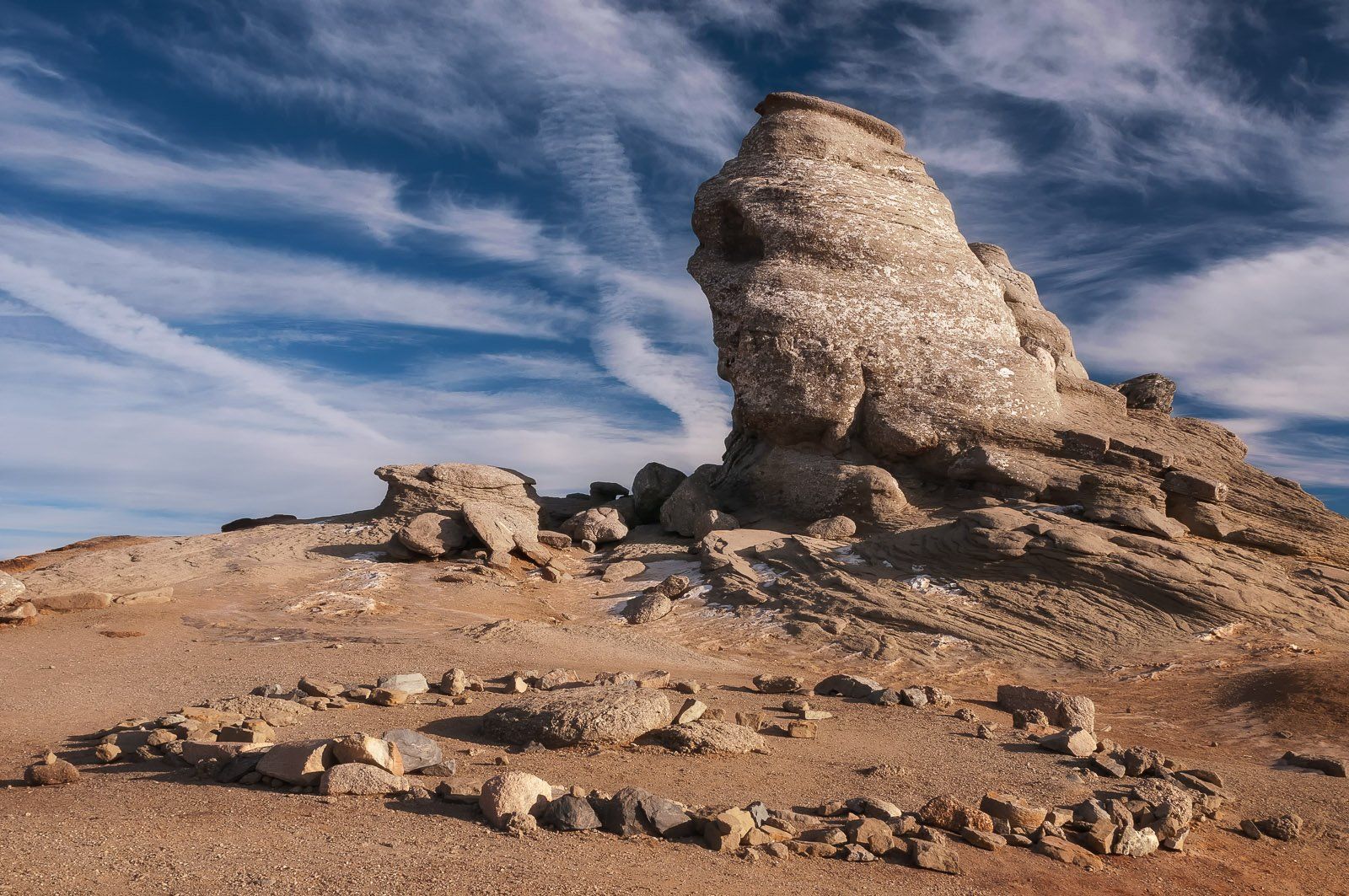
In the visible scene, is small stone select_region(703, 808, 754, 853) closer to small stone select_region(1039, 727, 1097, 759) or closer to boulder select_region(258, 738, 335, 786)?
boulder select_region(258, 738, 335, 786)

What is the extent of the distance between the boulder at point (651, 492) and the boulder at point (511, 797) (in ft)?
47.1

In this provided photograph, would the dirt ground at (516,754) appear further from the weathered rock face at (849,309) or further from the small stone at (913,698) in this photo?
the weathered rock face at (849,309)

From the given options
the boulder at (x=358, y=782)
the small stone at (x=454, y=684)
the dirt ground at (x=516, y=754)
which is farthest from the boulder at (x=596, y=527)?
the boulder at (x=358, y=782)

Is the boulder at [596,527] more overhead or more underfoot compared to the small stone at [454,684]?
more overhead

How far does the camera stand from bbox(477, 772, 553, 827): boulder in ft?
17.6

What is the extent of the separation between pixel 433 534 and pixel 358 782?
35.5 ft

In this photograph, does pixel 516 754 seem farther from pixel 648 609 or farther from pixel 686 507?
pixel 686 507

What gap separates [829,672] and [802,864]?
6.80 metres

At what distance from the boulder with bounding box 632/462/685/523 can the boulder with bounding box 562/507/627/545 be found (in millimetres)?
1575

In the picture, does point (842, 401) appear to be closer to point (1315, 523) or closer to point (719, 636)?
point (719, 636)

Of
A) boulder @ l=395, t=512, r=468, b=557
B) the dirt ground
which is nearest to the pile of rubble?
the dirt ground

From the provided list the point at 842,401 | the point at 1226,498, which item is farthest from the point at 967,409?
the point at 1226,498

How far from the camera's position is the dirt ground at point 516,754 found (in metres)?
4.86

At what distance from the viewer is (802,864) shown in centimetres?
521
